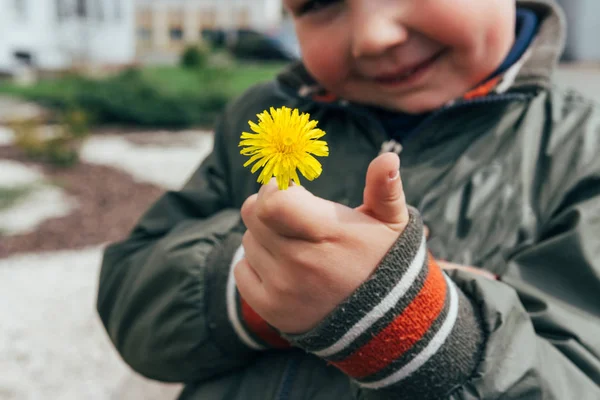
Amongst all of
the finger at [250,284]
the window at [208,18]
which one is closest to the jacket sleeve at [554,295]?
the finger at [250,284]

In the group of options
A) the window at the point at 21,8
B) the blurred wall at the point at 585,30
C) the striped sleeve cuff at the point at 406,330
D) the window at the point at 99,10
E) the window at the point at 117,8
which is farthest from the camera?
the window at the point at 117,8

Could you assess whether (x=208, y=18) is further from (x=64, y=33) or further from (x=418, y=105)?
(x=418, y=105)

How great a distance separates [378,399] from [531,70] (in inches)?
33.8

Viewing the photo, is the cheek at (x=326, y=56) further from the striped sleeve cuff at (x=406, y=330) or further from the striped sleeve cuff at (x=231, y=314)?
the striped sleeve cuff at (x=406, y=330)

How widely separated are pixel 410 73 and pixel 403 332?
0.60 metres

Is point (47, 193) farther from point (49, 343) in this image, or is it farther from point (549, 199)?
point (549, 199)

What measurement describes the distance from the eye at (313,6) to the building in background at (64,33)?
49.5 ft

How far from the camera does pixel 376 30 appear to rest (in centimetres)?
127

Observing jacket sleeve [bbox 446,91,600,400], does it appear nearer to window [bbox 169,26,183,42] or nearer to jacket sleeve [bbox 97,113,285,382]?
jacket sleeve [bbox 97,113,285,382]

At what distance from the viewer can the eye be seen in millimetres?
1389

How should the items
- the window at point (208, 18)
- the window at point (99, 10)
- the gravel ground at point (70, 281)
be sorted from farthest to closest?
the window at point (208, 18)
the window at point (99, 10)
the gravel ground at point (70, 281)

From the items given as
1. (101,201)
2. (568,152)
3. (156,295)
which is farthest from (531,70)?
(101,201)

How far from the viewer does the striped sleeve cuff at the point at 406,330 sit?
38.1 inches

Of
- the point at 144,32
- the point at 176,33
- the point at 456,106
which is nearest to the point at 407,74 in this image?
the point at 456,106
